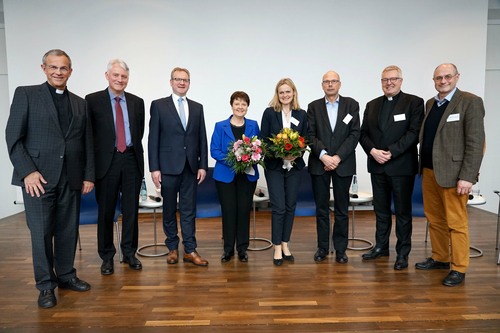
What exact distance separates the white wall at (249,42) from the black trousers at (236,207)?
292 cm

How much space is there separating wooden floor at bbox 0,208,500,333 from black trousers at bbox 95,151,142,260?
1.01 ft

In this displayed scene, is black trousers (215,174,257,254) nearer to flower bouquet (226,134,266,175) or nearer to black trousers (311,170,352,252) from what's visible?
flower bouquet (226,134,266,175)

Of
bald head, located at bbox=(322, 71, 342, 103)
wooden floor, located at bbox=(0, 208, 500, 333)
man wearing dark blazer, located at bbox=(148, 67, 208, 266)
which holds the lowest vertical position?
wooden floor, located at bbox=(0, 208, 500, 333)

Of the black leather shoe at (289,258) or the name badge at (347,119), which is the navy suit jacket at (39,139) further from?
the name badge at (347,119)

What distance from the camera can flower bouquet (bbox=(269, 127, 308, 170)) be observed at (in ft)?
11.6

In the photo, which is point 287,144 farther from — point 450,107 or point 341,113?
point 450,107

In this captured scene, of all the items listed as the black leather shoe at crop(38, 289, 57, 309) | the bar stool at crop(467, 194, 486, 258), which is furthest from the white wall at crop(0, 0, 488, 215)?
the black leather shoe at crop(38, 289, 57, 309)

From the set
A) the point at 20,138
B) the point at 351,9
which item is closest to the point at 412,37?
the point at 351,9

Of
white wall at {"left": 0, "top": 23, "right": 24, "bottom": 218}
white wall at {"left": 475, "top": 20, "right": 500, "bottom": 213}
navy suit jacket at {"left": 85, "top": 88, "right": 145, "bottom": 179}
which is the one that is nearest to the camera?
navy suit jacket at {"left": 85, "top": 88, "right": 145, "bottom": 179}

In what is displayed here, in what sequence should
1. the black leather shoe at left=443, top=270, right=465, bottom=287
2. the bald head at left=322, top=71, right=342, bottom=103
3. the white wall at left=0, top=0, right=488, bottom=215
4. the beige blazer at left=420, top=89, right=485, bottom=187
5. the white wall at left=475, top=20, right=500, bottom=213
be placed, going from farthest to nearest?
the white wall at left=475, top=20, right=500, bottom=213, the white wall at left=0, top=0, right=488, bottom=215, the bald head at left=322, top=71, right=342, bottom=103, the black leather shoe at left=443, top=270, right=465, bottom=287, the beige blazer at left=420, top=89, right=485, bottom=187

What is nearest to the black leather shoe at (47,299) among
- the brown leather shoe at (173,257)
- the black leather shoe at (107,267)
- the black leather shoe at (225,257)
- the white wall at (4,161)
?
the black leather shoe at (107,267)

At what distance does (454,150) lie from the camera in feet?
10.7

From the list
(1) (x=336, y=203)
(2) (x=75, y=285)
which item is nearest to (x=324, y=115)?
(1) (x=336, y=203)

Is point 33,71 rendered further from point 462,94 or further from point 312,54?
point 462,94
